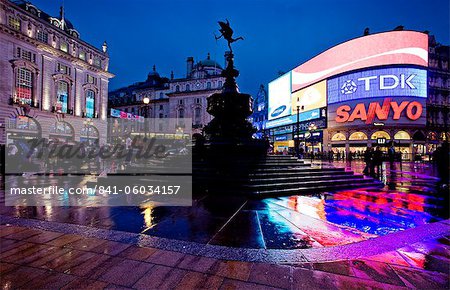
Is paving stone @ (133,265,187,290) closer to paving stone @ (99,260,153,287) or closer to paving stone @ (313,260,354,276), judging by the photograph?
paving stone @ (99,260,153,287)

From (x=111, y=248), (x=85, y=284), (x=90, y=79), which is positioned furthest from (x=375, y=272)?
(x=90, y=79)

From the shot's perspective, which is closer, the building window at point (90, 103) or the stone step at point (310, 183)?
the stone step at point (310, 183)

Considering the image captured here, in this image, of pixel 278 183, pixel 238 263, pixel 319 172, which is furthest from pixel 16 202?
pixel 319 172

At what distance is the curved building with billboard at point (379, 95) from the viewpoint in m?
35.6

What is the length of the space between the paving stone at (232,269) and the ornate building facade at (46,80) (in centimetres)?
3982

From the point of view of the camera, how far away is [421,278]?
114 inches

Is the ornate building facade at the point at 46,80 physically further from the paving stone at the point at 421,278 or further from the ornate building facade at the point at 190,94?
the paving stone at the point at 421,278

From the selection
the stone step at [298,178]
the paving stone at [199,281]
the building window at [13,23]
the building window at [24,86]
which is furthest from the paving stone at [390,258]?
the building window at [13,23]

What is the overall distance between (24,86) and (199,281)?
44688mm

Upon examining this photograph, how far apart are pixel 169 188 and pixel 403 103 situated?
133 feet

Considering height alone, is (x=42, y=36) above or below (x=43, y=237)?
above

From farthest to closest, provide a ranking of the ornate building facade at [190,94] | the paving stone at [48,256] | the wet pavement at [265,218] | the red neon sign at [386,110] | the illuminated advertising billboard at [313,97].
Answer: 1. the ornate building facade at [190,94]
2. the illuminated advertising billboard at [313,97]
3. the red neon sign at [386,110]
4. the wet pavement at [265,218]
5. the paving stone at [48,256]

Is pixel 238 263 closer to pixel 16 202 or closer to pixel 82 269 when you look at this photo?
pixel 82 269

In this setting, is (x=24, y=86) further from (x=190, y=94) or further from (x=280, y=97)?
(x=280, y=97)
